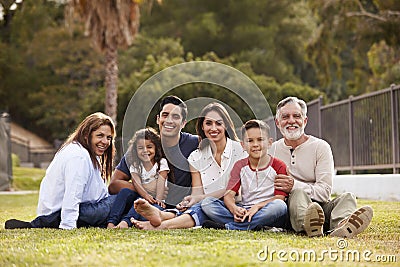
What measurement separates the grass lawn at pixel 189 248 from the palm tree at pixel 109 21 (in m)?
17.9

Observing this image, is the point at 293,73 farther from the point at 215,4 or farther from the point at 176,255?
the point at 176,255

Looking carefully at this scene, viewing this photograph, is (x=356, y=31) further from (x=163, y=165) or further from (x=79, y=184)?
(x=79, y=184)

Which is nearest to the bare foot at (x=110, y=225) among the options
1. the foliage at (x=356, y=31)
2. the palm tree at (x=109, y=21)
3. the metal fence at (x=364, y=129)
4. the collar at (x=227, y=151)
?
the collar at (x=227, y=151)

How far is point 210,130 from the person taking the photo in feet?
25.0

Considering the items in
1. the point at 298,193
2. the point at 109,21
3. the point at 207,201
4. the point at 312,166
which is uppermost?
the point at 109,21

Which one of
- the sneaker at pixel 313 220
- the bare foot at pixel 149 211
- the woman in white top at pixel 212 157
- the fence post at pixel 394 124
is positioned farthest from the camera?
the fence post at pixel 394 124

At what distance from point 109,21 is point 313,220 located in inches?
744

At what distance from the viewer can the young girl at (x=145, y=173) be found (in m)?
7.65

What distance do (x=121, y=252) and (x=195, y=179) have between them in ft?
8.24

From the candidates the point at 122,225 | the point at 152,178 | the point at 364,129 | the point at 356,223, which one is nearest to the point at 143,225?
the point at 122,225

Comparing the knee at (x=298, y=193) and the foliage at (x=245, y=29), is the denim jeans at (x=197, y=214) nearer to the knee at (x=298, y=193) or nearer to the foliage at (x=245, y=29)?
the knee at (x=298, y=193)

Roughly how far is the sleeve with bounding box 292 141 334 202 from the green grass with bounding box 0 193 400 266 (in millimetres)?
554

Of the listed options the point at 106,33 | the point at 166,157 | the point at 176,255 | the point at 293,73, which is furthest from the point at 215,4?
the point at 176,255

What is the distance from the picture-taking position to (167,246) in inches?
218
